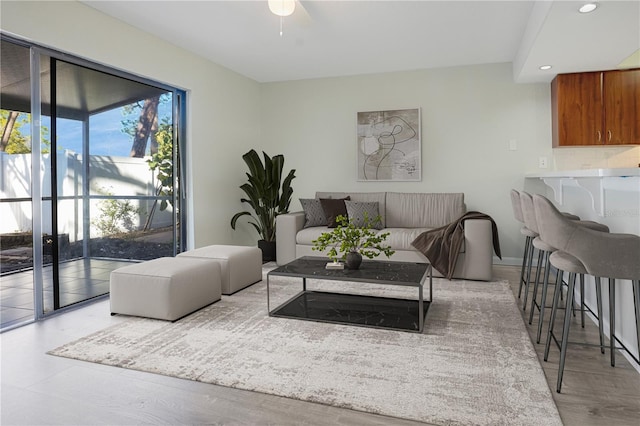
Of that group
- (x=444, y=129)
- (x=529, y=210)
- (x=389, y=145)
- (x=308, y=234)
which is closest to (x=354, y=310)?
(x=529, y=210)

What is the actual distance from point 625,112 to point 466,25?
2.01 m

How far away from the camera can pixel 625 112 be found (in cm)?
448

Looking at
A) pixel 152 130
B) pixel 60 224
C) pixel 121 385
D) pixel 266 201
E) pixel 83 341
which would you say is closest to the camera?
pixel 121 385

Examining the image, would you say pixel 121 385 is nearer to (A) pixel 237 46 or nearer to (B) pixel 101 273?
(B) pixel 101 273

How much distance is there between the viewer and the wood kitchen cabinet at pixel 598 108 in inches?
176

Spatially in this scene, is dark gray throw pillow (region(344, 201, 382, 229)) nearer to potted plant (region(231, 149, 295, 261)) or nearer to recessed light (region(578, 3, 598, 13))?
potted plant (region(231, 149, 295, 261))

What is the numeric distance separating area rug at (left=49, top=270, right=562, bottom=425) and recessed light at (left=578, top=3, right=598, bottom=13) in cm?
215

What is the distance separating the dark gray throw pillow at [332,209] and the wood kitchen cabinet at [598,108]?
251 centimetres

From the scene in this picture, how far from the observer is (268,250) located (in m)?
5.50

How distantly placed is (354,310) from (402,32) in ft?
8.94

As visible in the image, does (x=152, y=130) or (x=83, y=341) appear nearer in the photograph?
(x=83, y=341)

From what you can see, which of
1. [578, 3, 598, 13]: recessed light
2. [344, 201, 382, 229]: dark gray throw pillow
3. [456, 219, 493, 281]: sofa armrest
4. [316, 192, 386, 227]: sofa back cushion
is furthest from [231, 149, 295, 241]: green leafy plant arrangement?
[578, 3, 598, 13]: recessed light

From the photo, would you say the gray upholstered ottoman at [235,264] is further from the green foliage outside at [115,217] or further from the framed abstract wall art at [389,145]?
the framed abstract wall art at [389,145]

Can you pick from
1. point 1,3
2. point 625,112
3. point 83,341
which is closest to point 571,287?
point 83,341
